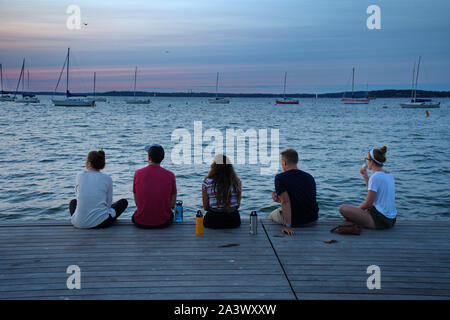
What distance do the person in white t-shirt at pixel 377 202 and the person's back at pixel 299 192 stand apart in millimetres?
542

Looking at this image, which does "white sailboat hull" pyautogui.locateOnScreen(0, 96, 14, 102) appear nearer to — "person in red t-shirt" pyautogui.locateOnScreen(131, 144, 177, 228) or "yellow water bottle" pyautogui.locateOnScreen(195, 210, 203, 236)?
"person in red t-shirt" pyautogui.locateOnScreen(131, 144, 177, 228)

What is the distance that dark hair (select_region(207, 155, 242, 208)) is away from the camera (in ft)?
18.0

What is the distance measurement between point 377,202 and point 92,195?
14.0ft

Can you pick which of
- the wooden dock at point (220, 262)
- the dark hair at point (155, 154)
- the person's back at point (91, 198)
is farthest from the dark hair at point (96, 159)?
the wooden dock at point (220, 262)

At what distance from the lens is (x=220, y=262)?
177 inches

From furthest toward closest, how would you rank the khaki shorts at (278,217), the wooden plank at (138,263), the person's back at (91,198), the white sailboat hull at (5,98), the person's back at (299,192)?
1. the white sailboat hull at (5,98)
2. the khaki shorts at (278,217)
3. the person's back at (299,192)
4. the person's back at (91,198)
5. the wooden plank at (138,263)

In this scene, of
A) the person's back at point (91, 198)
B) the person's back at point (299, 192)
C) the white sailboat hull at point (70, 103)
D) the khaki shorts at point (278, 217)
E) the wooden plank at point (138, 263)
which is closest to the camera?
the wooden plank at point (138, 263)

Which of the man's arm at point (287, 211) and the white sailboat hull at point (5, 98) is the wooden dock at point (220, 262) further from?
the white sailboat hull at point (5, 98)

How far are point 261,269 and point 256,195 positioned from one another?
7359mm

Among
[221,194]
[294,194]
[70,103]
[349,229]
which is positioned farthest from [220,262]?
[70,103]

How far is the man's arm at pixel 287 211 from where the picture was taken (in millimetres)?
5508

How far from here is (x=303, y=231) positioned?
5.64 meters

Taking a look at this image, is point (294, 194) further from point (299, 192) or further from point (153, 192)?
point (153, 192)
